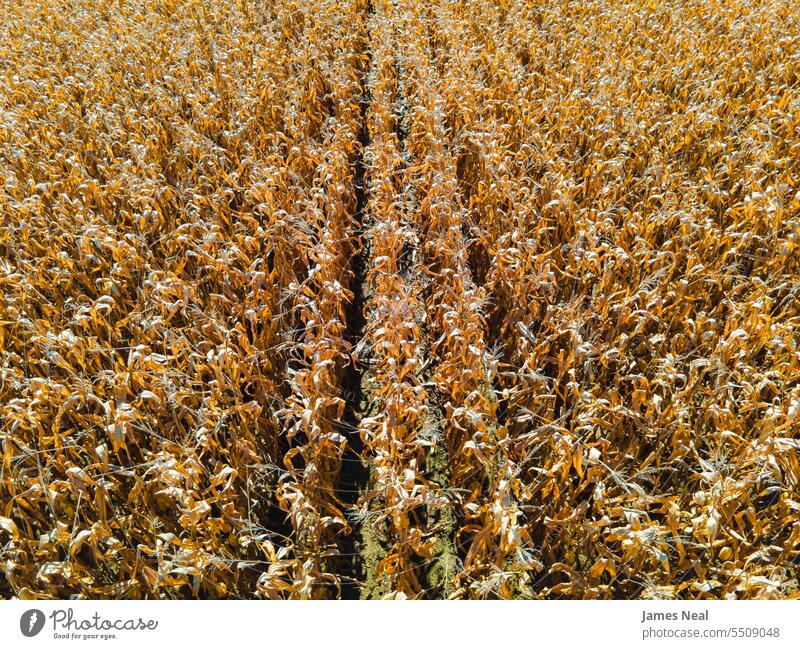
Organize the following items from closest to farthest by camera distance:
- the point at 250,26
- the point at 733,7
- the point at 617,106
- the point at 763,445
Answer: the point at 763,445 → the point at 617,106 → the point at 733,7 → the point at 250,26

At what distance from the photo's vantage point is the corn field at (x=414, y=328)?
2.32 metres

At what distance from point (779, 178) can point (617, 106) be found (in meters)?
1.51

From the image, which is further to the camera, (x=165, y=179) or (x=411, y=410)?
(x=165, y=179)

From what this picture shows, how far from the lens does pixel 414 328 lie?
9.84ft

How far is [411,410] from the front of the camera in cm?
257

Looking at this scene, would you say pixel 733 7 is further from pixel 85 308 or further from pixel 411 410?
pixel 85 308

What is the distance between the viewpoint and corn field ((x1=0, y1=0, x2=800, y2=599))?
2322mm

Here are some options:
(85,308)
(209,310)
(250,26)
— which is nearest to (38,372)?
(85,308)
